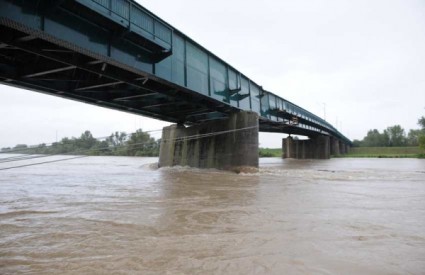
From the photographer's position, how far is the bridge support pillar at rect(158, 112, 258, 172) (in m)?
22.0

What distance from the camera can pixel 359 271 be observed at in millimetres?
3598

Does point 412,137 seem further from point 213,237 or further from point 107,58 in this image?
point 213,237

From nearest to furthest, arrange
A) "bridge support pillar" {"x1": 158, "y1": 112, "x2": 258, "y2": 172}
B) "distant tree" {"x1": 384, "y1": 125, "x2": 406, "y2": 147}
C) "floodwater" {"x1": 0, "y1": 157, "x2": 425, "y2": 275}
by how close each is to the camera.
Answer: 1. "floodwater" {"x1": 0, "y1": 157, "x2": 425, "y2": 275}
2. "bridge support pillar" {"x1": 158, "y1": 112, "x2": 258, "y2": 172}
3. "distant tree" {"x1": 384, "y1": 125, "x2": 406, "y2": 147}

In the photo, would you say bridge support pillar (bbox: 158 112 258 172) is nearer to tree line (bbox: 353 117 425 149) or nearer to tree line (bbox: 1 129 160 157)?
tree line (bbox: 1 129 160 157)

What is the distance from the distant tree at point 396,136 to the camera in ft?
424

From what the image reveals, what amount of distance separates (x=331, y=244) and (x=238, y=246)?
4.96 feet

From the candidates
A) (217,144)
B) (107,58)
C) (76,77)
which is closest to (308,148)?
(217,144)

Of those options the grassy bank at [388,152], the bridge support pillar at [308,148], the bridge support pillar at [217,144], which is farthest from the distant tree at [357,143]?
the bridge support pillar at [217,144]

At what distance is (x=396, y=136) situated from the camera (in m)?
132

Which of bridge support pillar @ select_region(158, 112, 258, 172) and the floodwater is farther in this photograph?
bridge support pillar @ select_region(158, 112, 258, 172)

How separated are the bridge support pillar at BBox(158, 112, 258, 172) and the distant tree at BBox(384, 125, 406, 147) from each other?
130589mm

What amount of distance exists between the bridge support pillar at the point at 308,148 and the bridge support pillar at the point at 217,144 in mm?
46232

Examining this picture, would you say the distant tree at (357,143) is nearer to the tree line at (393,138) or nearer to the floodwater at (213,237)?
the tree line at (393,138)

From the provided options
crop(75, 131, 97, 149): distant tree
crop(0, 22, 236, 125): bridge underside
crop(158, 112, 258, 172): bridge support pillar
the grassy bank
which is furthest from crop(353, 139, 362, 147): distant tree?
crop(75, 131, 97, 149): distant tree
